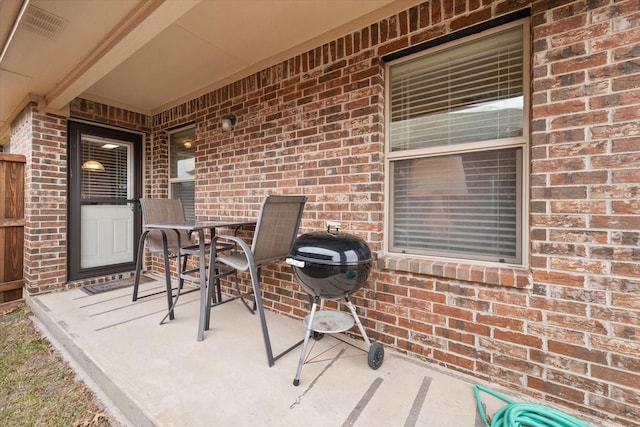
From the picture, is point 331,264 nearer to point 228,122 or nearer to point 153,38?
point 228,122

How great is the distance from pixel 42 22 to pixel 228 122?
5.22 feet

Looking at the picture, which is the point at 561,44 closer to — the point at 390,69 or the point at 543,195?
the point at 543,195

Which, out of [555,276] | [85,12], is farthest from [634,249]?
[85,12]

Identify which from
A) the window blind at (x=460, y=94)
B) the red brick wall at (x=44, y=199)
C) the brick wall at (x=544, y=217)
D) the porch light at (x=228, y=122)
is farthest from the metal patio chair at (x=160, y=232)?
the window blind at (x=460, y=94)

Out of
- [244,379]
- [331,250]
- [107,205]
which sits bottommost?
[244,379]

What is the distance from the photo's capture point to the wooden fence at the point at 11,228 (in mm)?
3633

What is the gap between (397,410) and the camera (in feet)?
5.11

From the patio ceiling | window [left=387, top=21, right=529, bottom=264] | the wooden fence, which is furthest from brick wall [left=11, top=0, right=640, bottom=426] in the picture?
the wooden fence

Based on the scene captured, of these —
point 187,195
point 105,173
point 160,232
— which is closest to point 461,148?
point 160,232

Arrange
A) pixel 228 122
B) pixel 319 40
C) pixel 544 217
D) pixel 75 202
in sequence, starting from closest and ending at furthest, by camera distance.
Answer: pixel 544 217, pixel 319 40, pixel 228 122, pixel 75 202

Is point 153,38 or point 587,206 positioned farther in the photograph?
point 153,38

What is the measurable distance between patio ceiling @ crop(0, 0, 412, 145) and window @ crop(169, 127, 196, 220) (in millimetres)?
873

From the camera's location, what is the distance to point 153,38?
2424 millimetres

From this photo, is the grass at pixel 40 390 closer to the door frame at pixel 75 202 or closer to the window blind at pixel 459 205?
the door frame at pixel 75 202
